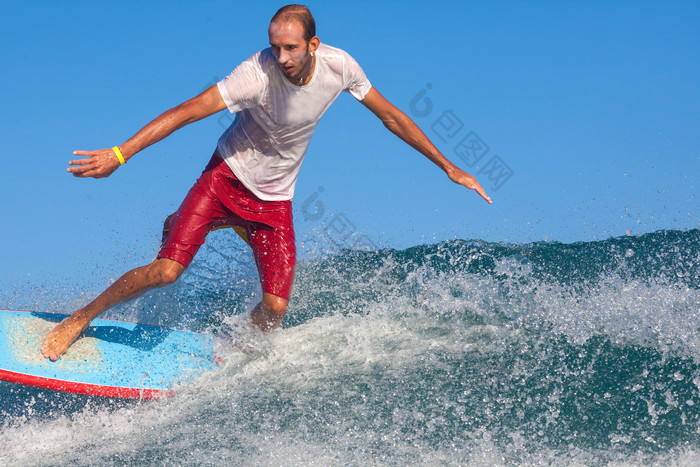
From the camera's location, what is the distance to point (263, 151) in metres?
4.33

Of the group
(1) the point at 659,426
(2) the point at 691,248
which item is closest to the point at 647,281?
(1) the point at 659,426

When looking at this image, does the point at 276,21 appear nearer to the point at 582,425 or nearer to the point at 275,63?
the point at 275,63

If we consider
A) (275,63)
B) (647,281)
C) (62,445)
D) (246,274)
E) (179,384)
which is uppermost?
(275,63)

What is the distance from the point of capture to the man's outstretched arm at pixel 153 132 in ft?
10.9

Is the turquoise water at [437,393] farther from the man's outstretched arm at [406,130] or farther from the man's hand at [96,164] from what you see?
the man's hand at [96,164]

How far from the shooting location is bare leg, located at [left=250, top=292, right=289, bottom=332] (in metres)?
4.61

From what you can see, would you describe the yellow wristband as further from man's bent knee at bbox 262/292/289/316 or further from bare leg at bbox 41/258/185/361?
man's bent knee at bbox 262/292/289/316

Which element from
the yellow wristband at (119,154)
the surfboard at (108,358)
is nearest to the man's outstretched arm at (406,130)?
the yellow wristband at (119,154)

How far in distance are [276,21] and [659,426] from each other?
3682mm

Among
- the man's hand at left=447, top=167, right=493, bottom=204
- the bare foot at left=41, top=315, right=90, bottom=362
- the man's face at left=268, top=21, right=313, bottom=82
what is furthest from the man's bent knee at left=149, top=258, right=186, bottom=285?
the man's hand at left=447, top=167, right=493, bottom=204

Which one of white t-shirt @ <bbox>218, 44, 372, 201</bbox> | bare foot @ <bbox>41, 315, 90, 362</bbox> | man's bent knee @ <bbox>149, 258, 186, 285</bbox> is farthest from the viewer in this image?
bare foot @ <bbox>41, 315, 90, 362</bbox>

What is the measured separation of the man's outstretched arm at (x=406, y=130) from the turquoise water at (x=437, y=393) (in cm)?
149

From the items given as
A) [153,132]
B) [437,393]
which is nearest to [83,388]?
[153,132]

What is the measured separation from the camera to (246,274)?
7.73 metres
